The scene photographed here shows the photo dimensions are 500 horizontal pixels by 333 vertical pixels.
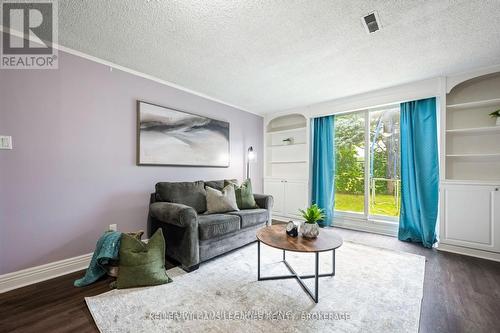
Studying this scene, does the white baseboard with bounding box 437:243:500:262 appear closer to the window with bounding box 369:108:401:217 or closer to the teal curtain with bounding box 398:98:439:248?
the teal curtain with bounding box 398:98:439:248

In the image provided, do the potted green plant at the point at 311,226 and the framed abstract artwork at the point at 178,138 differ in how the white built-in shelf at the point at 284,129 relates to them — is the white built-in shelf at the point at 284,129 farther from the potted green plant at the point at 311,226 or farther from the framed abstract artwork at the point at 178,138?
the potted green plant at the point at 311,226

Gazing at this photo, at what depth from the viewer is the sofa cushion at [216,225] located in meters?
2.32

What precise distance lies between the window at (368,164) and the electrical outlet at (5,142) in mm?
4536

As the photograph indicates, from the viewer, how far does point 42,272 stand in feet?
6.79

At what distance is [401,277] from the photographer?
2.15 metres

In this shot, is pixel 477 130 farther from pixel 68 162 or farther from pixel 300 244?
pixel 68 162

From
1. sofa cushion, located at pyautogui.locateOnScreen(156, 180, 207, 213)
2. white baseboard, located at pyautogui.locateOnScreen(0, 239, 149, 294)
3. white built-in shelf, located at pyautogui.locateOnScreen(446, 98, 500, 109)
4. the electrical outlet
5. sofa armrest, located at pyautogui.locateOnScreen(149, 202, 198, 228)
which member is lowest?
white baseboard, located at pyautogui.locateOnScreen(0, 239, 149, 294)

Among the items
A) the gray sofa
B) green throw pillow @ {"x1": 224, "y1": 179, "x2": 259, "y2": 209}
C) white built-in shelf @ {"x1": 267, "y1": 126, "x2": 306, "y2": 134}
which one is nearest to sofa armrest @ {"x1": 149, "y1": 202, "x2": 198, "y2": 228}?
the gray sofa

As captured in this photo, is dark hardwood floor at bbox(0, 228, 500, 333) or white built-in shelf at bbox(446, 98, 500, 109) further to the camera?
white built-in shelf at bbox(446, 98, 500, 109)

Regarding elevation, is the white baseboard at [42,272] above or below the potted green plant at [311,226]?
below

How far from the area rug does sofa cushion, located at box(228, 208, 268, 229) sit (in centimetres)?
54

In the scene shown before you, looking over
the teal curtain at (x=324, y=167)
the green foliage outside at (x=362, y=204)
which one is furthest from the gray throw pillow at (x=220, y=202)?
the green foliage outside at (x=362, y=204)

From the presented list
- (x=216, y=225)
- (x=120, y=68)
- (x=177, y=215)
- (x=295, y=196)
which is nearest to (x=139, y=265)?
(x=177, y=215)

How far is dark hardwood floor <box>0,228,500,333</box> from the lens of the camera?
4.85 feet
